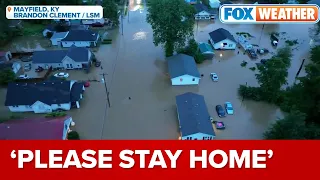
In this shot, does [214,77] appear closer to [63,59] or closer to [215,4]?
[63,59]

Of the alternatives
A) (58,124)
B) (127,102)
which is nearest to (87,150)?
(58,124)

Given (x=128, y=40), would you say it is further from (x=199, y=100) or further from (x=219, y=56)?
(x=199, y=100)

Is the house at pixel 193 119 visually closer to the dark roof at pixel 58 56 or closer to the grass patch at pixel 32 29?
the dark roof at pixel 58 56

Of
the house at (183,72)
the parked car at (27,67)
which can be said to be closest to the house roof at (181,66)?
the house at (183,72)

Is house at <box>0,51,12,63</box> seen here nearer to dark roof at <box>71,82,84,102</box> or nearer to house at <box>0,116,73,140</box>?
dark roof at <box>71,82,84,102</box>

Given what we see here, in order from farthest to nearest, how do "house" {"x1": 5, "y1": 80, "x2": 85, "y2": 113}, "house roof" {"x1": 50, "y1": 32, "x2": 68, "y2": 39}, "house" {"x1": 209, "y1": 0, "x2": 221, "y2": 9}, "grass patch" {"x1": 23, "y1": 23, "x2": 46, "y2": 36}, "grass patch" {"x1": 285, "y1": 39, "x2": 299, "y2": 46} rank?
"house" {"x1": 209, "y1": 0, "x2": 221, "y2": 9}
"grass patch" {"x1": 23, "y1": 23, "x2": 46, "y2": 36}
"house roof" {"x1": 50, "y1": 32, "x2": 68, "y2": 39}
"grass patch" {"x1": 285, "y1": 39, "x2": 299, "y2": 46}
"house" {"x1": 5, "y1": 80, "x2": 85, "y2": 113}

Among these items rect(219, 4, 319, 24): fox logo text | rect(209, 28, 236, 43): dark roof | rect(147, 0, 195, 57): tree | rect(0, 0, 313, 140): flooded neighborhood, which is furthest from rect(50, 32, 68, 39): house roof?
rect(219, 4, 319, 24): fox logo text
